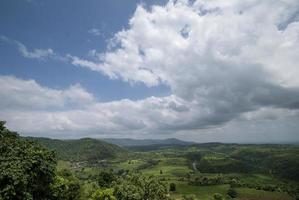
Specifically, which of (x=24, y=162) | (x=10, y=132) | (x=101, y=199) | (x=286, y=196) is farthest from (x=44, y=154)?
(x=286, y=196)

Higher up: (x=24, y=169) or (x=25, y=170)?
(x=24, y=169)

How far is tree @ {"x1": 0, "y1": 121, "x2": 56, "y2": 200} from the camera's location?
149 feet

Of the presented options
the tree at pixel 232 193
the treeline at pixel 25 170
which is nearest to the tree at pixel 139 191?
the treeline at pixel 25 170

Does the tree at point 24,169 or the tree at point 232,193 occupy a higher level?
the tree at point 24,169

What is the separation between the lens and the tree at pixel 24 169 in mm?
45281

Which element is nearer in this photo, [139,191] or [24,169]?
[24,169]

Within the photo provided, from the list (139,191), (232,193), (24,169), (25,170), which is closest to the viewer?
(24,169)

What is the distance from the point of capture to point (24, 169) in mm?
48625

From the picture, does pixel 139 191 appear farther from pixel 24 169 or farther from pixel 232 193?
pixel 232 193

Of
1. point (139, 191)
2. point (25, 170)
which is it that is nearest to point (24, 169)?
point (25, 170)

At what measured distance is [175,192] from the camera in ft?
637

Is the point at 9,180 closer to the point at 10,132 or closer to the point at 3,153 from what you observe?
the point at 3,153

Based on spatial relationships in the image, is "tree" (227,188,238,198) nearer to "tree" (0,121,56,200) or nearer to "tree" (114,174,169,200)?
"tree" (114,174,169,200)

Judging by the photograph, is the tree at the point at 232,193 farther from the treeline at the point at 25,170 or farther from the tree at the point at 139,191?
the treeline at the point at 25,170
